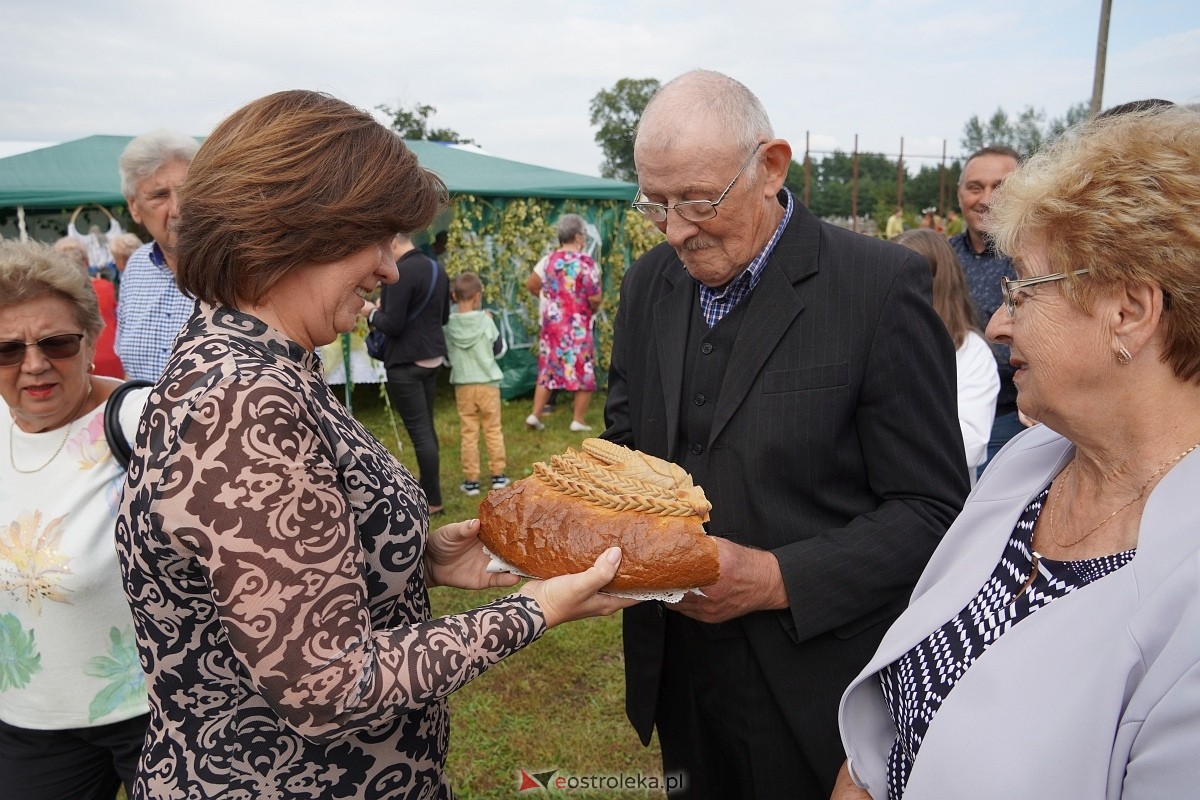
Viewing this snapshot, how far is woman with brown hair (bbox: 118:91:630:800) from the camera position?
1.42 meters

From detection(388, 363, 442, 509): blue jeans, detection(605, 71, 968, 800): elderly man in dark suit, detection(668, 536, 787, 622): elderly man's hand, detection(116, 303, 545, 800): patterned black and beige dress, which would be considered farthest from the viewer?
detection(388, 363, 442, 509): blue jeans

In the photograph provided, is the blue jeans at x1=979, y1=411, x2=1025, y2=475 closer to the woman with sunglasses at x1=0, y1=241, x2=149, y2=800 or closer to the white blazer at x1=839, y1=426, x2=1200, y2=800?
the white blazer at x1=839, y1=426, x2=1200, y2=800

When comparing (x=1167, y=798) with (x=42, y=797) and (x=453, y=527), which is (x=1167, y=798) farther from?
(x=42, y=797)

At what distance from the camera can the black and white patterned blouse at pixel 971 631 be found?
1.60 metres

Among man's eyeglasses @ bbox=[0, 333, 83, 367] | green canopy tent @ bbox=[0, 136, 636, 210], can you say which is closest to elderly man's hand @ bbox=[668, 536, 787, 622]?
man's eyeglasses @ bbox=[0, 333, 83, 367]

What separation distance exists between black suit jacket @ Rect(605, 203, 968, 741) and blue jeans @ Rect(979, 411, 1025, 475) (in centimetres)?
232

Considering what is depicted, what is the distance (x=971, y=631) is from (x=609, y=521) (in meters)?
0.83

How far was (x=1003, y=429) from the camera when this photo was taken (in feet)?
14.7

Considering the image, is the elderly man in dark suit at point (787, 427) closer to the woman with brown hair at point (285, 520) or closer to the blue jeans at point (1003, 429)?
the woman with brown hair at point (285, 520)

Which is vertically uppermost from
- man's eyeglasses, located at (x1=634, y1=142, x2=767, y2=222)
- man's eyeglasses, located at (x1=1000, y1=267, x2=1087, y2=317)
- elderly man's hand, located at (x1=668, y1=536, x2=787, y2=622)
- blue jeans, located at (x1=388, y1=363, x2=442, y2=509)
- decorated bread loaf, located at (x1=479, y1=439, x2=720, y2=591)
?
man's eyeglasses, located at (x1=634, y1=142, x2=767, y2=222)

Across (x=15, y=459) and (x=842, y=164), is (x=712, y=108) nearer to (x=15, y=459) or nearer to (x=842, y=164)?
(x=15, y=459)

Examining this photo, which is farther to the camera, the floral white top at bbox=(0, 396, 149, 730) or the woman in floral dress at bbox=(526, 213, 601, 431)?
the woman in floral dress at bbox=(526, 213, 601, 431)

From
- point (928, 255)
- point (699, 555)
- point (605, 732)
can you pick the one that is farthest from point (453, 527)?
point (928, 255)

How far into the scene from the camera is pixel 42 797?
2422mm
